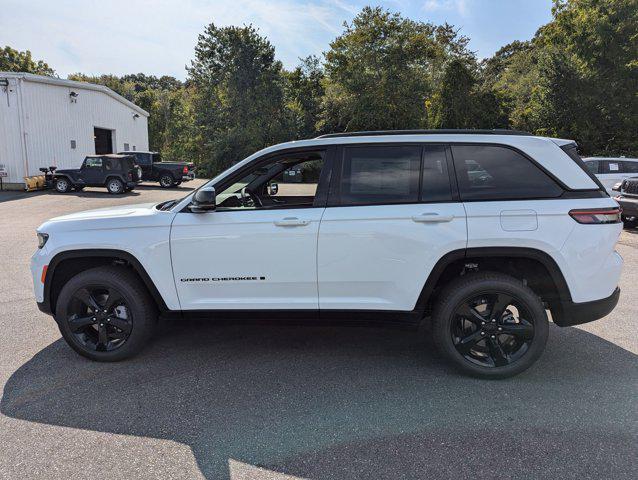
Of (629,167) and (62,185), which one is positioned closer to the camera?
(629,167)

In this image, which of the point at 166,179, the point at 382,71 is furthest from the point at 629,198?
the point at 382,71

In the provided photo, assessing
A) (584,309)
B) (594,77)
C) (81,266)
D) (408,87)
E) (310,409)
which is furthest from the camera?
(408,87)

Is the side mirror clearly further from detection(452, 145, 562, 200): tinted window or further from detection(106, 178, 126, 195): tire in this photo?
detection(106, 178, 126, 195): tire

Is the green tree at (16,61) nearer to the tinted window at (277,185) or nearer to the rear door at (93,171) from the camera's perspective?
the rear door at (93,171)

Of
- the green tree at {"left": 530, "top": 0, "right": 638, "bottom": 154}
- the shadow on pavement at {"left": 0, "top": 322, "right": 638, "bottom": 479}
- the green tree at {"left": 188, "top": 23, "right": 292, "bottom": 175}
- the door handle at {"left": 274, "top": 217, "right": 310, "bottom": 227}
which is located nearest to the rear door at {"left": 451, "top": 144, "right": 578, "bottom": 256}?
the shadow on pavement at {"left": 0, "top": 322, "right": 638, "bottom": 479}

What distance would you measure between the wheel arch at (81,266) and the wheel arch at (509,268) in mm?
2204

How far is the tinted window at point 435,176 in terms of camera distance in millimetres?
3545

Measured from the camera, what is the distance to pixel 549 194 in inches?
136

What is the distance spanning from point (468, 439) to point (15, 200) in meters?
19.5

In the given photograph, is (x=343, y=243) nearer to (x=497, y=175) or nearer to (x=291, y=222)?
(x=291, y=222)

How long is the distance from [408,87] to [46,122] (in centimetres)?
2193

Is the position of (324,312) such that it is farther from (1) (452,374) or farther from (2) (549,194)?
(2) (549,194)

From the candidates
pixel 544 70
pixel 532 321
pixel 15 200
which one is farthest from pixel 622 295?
pixel 544 70

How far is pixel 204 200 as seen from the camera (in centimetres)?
352
